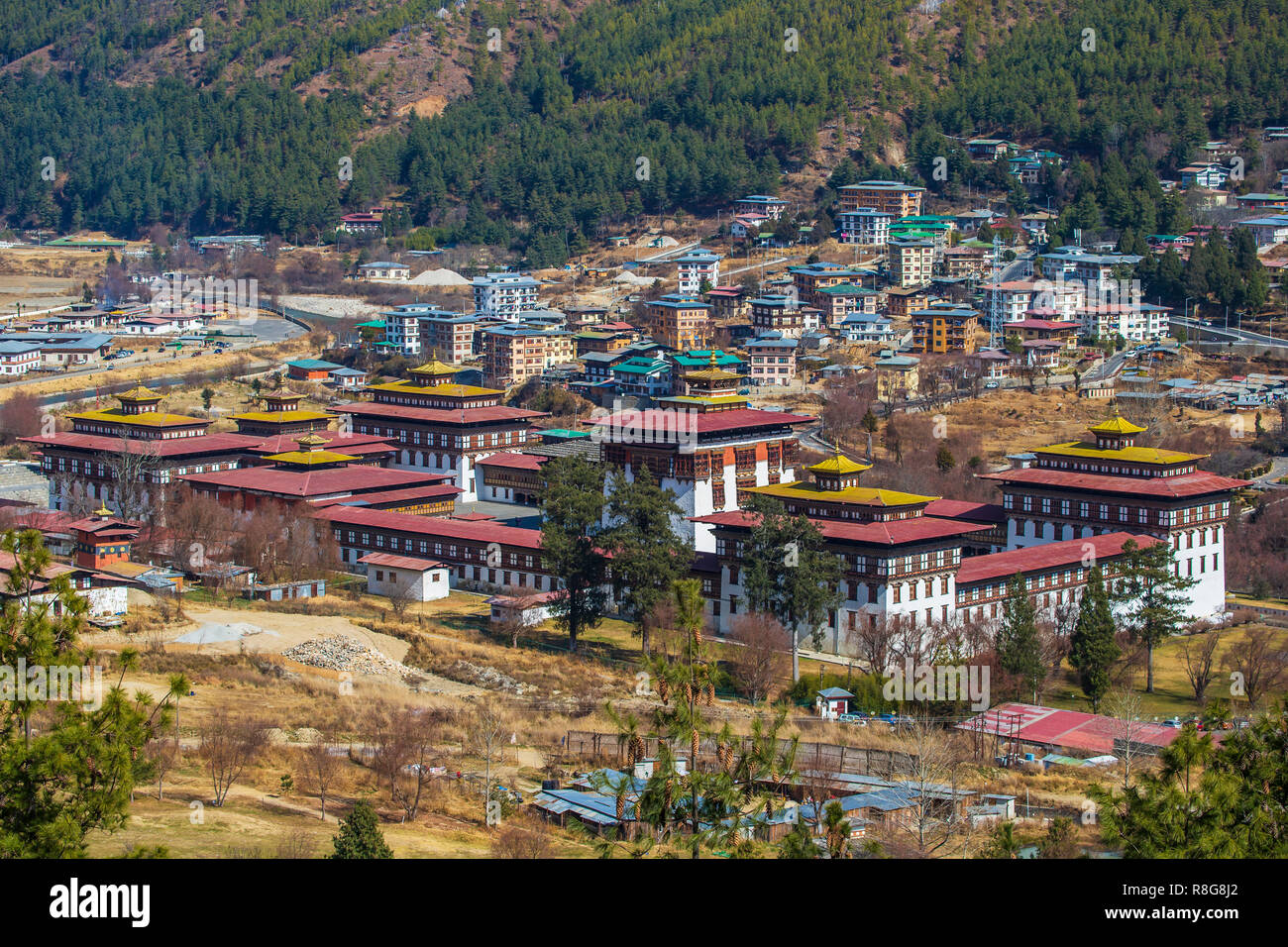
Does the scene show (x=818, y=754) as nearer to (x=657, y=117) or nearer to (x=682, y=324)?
(x=682, y=324)

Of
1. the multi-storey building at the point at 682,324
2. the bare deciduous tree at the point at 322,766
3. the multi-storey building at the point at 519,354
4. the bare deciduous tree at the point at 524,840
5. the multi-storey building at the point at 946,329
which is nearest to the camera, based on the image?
the bare deciduous tree at the point at 524,840

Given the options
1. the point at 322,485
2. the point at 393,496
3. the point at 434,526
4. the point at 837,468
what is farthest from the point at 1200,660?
the point at 322,485

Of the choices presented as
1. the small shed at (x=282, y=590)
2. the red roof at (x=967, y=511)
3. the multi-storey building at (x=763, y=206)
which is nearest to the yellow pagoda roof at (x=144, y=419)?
the small shed at (x=282, y=590)

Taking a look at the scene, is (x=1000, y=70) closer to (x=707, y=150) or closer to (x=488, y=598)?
(x=707, y=150)

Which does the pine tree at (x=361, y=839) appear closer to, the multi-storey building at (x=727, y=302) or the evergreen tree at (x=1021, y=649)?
the evergreen tree at (x=1021, y=649)

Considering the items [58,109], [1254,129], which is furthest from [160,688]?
[58,109]
